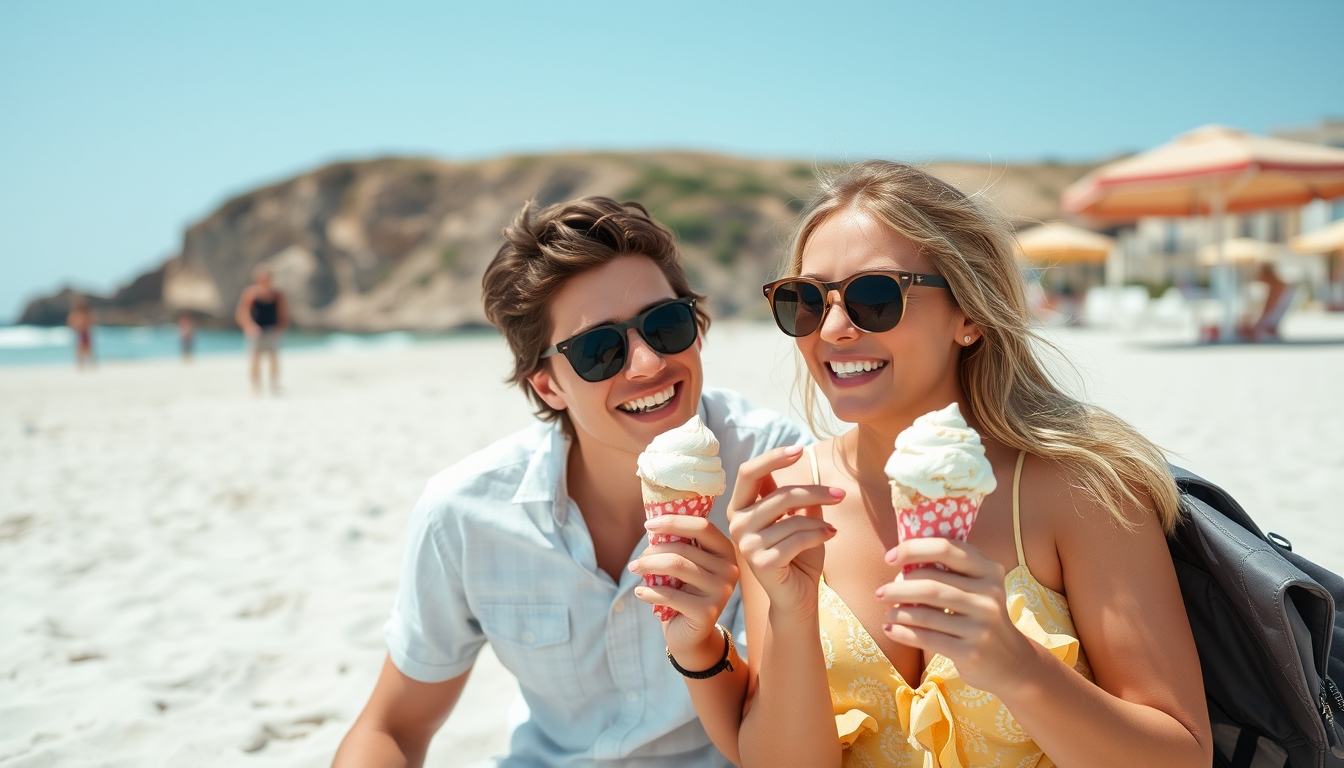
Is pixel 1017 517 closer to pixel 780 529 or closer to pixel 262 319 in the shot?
pixel 780 529

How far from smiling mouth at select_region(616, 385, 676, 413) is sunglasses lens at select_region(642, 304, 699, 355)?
0.12 metres

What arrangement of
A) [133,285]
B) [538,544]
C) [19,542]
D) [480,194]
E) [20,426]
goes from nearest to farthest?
[538,544]
[19,542]
[20,426]
[480,194]
[133,285]

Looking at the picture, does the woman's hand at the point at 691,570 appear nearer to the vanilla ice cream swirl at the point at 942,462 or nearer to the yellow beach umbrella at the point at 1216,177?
the vanilla ice cream swirl at the point at 942,462

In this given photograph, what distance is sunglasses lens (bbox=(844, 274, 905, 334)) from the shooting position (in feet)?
6.22

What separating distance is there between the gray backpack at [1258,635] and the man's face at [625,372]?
1.28m

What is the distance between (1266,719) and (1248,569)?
37cm

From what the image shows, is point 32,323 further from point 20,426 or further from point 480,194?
point 20,426

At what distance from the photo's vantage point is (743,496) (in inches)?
68.2

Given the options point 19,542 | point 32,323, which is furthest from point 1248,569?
point 32,323

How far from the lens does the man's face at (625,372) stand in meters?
2.41

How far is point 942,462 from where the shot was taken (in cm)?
152

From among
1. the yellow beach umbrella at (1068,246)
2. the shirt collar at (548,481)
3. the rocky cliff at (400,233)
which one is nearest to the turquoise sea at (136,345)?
the rocky cliff at (400,233)

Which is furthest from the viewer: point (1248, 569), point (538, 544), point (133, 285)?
point (133, 285)

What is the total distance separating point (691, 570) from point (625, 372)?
78 centimetres
